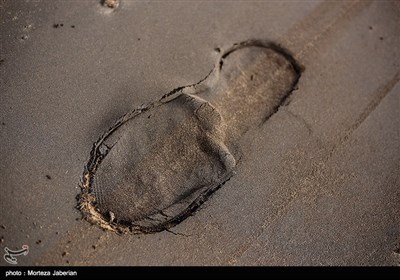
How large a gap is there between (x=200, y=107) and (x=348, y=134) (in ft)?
4.78

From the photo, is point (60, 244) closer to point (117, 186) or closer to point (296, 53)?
point (117, 186)

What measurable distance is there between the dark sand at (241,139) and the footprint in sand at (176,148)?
11cm

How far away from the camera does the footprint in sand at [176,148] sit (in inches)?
139

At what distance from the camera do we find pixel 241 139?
3875 mm

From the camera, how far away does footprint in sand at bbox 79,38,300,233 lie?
3533 mm

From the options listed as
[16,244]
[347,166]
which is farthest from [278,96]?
[16,244]

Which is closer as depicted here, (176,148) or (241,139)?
(176,148)

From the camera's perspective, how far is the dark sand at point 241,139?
3455mm

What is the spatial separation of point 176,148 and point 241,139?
617mm

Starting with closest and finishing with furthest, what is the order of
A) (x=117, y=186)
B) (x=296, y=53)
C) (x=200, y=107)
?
(x=117, y=186), (x=200, y=107), (x=296, y=53)

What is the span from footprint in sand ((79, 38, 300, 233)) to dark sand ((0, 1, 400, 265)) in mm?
108

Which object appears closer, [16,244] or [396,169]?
[16,244]

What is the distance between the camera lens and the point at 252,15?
4461mm
